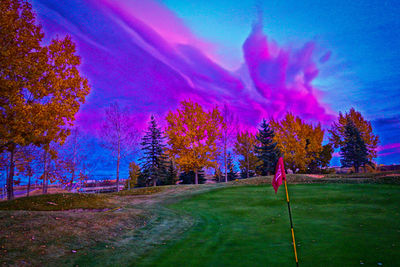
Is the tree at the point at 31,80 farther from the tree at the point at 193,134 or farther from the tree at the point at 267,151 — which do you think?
the tree at the point at 267,151

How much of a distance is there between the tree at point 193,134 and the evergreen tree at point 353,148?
27302 millimetres

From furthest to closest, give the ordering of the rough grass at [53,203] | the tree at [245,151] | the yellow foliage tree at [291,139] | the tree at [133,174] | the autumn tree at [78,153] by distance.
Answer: the tree at [245,151] → the tree at [133,174] → the yellow foliage tree at [291,139] → the autumn tree at [78,153] → the rough grass at [53,203]

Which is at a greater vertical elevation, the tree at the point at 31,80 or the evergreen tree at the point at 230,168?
the tree at the point at 31,80

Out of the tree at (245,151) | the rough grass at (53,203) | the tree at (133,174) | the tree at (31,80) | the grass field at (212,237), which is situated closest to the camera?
the grass field at (212,237)

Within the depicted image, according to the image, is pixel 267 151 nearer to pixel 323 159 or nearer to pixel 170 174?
pixel 323 159

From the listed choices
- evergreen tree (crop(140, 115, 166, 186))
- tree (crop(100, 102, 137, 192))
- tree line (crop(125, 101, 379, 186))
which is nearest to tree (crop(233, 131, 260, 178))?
tree line (crop(125, 101, 379, 186))

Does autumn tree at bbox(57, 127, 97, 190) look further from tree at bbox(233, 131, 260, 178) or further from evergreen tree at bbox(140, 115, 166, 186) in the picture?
tree at bbox(233, 131, 260, 178)

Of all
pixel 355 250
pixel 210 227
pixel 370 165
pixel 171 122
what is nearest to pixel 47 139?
pixel 210 227

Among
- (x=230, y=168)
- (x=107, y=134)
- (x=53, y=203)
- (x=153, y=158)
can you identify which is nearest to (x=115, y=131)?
(x=107, y=134)

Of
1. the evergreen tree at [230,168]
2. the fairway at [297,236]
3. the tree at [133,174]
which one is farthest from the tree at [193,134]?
the fairway at [297,236]

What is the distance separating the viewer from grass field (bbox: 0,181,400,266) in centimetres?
589

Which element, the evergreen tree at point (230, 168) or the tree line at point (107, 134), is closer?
the tree line at point (107, 134)

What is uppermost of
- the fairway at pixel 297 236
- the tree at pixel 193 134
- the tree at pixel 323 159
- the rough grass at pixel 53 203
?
the tree at pixel 193 134

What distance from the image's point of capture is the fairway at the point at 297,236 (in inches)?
223
